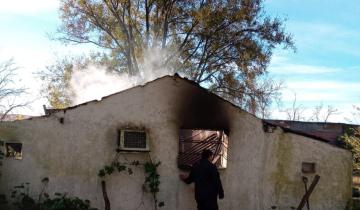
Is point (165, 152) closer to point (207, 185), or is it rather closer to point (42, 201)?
point (207, 185)

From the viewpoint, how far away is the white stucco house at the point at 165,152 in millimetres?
9516

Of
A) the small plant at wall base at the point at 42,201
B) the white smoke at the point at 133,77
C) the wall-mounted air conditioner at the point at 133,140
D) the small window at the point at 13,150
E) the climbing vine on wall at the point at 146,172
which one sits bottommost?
the small plant at wall base at the point at 42,201

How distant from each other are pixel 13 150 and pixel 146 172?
2862 millimetres

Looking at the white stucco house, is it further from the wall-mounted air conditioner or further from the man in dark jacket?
the man in dark jacket

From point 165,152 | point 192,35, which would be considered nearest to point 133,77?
point 192,35

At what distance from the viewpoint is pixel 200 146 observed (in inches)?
494

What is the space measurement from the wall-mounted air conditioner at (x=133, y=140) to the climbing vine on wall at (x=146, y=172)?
0.28 m

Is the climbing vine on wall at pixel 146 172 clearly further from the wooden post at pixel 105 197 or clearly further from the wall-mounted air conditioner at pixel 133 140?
the wall-mounted air conditioner at pixel 133 140

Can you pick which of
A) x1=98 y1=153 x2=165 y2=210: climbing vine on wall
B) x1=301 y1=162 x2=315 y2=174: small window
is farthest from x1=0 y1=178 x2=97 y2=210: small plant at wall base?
x1=301 y1=162 x2=315 y2=174: small window

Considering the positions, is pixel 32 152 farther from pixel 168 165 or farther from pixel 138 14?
pixel 138 14

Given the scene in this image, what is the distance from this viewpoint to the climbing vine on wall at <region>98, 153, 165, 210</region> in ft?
31.8

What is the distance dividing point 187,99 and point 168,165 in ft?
5.06

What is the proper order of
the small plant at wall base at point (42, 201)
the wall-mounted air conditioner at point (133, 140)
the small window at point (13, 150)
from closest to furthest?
the small plant at wall base at point (42, 201) < the small window at point (13, 150) < the wall-mounted air conditioner at point (133, 140)

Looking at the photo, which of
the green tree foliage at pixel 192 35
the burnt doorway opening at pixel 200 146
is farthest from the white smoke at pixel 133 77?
the burnt doorway opening at pixel 200 146
